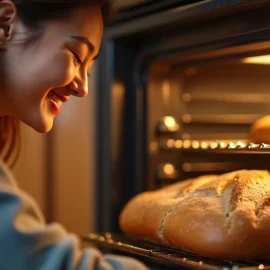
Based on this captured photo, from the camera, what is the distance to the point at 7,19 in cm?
99

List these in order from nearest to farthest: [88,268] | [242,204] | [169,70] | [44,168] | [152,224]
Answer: [88,268] < [242,204] < [152,224] < [169,70] < [44,168]

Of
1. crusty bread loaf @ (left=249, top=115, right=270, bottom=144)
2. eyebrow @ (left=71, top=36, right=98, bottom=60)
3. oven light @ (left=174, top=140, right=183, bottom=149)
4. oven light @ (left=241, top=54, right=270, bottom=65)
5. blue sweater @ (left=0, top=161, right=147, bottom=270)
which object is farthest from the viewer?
oven light @ (left=174, top=140, right=183, bottom=149)

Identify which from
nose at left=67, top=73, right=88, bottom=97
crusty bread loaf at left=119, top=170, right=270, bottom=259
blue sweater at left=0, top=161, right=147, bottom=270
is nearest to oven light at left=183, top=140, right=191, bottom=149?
crusty bread loaf at left=119, top=170, right=270, bottom=259

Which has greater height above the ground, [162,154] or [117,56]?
[117,56]

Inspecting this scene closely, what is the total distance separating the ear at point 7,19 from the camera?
3.23 feet

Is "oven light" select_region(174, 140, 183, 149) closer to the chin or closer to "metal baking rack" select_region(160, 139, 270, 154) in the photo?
"metal baking rack" select_region(160, 139, 270, 154)

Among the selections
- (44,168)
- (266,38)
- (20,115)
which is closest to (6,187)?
(20,115)

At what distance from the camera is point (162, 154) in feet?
4.58

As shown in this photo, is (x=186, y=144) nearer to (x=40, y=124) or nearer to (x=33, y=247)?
(x=40, y=124)

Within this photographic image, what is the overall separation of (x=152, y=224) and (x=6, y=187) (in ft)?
1.10

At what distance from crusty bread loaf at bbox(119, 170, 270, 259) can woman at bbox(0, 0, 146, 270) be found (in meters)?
0.13

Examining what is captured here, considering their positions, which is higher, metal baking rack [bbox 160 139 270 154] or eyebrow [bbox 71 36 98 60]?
eyebrow [bbox 71 36 98 60]

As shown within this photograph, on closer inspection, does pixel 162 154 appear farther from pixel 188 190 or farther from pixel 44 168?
pixel 44 168

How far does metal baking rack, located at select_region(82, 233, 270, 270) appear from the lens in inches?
37.3
